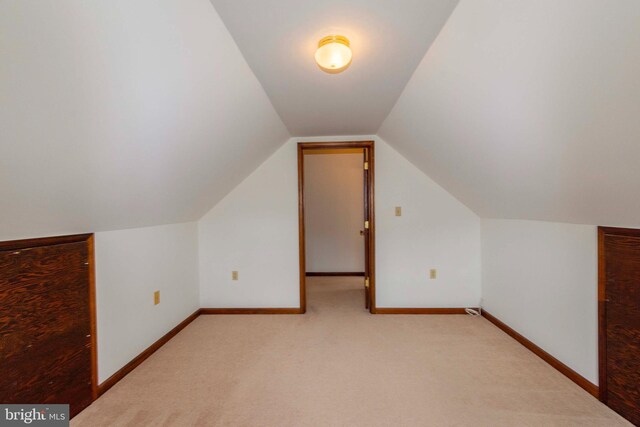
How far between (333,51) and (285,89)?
66cm

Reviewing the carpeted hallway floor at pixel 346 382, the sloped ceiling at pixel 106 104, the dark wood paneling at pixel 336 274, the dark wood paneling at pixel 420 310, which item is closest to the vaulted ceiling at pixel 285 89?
the sloped ceiling at pixel 106 104

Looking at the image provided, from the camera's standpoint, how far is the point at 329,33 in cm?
137

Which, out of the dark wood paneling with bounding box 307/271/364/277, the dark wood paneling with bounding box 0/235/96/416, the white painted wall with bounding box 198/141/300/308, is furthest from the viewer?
the dark wood paneling with bounding box 307/271/364/277

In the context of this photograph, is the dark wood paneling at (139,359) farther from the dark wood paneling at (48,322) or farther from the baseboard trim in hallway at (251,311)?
the baseboard trim in hallway at (251,311)

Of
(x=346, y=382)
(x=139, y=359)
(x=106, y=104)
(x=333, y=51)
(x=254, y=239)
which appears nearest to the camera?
(x=106, y=104)

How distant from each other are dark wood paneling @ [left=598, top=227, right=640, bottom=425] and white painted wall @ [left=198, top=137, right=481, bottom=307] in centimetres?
145

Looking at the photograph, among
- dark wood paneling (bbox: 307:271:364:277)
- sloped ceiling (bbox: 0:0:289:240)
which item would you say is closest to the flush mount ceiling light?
sloped ceiling (bbox: 0:0:289:240)

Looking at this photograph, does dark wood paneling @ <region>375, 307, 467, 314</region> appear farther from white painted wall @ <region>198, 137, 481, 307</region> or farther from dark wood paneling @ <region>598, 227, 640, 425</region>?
dark wood paneling @ <region>598, 227, 640, 425</region>

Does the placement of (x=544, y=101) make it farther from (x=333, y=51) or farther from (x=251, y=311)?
(x=251, y=311)

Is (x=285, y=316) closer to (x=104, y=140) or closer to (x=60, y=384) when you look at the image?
(x=60, y=384)

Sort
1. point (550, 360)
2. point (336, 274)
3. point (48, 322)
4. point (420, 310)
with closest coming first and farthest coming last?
1. point (48, 322)
2. point (550, 360)
3. point (420, 310)
4. point (336, 274)

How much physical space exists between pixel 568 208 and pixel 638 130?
86cm

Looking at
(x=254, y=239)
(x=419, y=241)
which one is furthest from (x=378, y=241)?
(x=254, y=239)

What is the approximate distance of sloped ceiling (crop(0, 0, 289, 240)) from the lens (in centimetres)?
84
